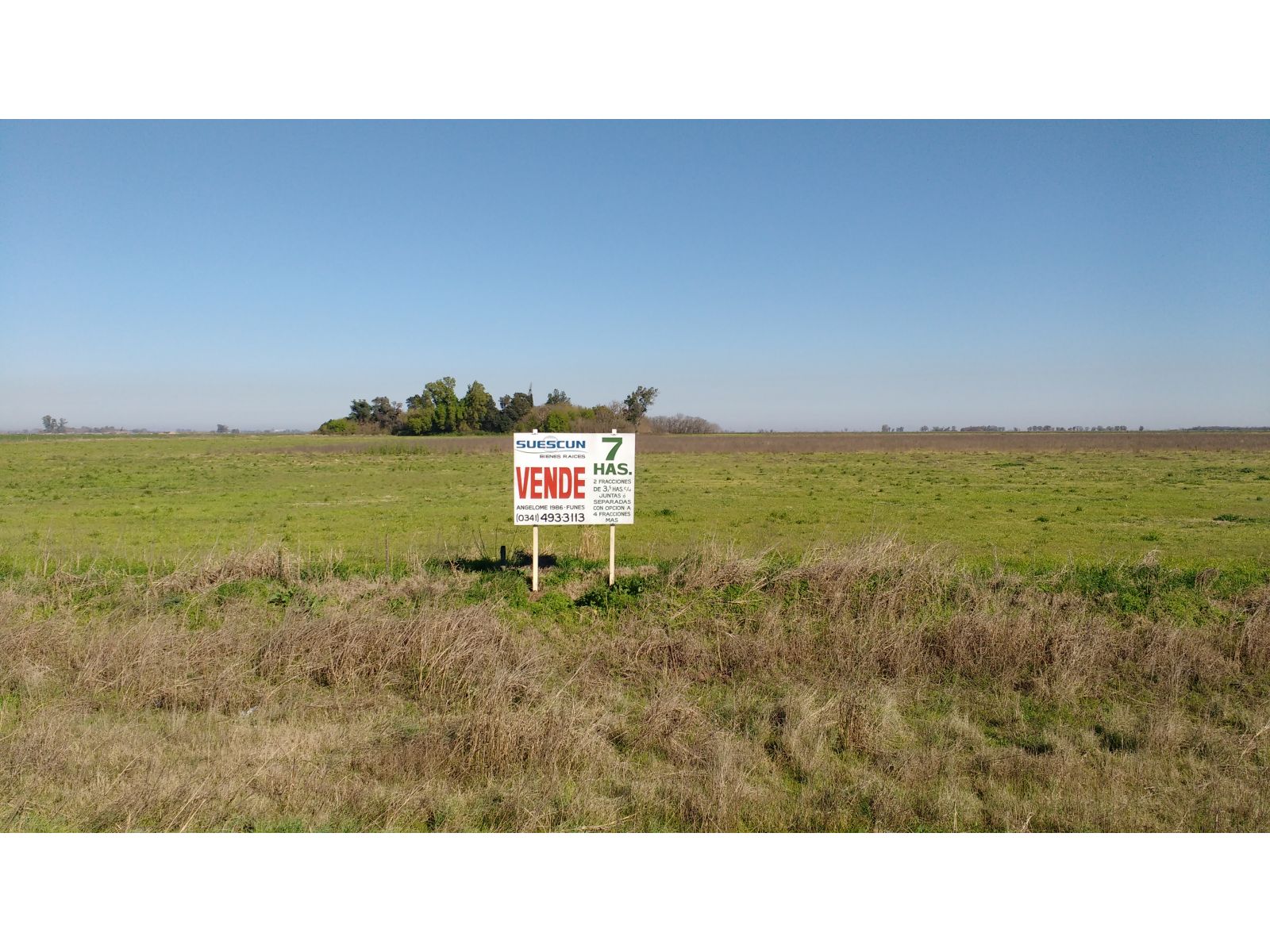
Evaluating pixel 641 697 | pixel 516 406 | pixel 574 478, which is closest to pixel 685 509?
pixel 574 478

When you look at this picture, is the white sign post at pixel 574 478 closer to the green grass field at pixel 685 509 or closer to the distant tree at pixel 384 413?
the green grass field at pixel 685 509

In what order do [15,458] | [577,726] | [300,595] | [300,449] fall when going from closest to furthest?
[577,726], [300,595], [15,458], [300,449]

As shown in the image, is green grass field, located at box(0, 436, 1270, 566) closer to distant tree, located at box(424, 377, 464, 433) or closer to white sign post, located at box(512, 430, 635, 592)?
white sign post, located at box(512, 430, 635, 592)

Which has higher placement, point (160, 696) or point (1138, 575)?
point (1138, 575)

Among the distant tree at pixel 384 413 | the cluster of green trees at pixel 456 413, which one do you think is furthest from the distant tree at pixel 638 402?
the distant tree at pixel 384 413

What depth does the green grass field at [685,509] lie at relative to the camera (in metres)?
15.1

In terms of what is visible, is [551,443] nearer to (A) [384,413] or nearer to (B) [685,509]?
(B) [685,509]

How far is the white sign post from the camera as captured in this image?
10.4 metres

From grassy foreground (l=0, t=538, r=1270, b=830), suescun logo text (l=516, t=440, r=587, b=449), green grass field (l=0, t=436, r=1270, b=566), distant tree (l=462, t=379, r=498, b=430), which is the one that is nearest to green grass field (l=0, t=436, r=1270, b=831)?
grassy foreground (l=0, t=538, r=1270, b=830)

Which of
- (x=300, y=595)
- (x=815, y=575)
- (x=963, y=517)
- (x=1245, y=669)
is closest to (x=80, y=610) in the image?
(x=300, y=595)

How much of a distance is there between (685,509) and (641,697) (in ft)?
50.4

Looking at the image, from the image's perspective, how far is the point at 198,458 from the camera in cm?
5631

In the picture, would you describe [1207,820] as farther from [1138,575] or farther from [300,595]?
[300,595]

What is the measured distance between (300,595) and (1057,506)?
23.3 metres
